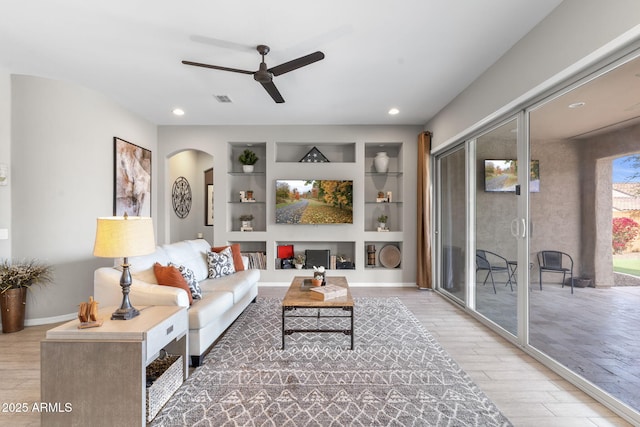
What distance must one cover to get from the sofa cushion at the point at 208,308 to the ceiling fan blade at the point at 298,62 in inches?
83.8

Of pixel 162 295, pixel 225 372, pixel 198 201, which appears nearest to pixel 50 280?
pixel 162 295

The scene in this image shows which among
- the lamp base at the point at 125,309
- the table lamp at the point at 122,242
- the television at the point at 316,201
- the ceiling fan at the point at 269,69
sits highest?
the ceiling fan at the point at 269,69

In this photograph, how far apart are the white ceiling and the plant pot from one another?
2374 millimetres

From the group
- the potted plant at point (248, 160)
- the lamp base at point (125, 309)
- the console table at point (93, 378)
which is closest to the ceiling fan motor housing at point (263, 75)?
the lamp base at point (125, 309)

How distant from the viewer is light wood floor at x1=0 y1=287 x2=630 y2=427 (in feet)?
6.09

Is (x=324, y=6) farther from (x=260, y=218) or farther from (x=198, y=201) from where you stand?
(x=198, y=201)

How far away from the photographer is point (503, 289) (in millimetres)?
3145

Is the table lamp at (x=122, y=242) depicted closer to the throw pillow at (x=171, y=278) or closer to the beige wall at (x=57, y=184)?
the throw pillow at (x=171, y=278)

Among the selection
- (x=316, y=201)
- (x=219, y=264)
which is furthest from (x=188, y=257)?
(x=316, y=201)

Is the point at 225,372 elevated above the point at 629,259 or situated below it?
below

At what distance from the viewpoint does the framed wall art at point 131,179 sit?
4223 millimetres

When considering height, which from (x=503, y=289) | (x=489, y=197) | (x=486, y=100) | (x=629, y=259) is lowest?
(x=503, y=289)

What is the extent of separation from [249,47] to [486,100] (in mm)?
2445

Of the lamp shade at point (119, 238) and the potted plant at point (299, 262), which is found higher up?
the lamp shade at point (119, 238)
